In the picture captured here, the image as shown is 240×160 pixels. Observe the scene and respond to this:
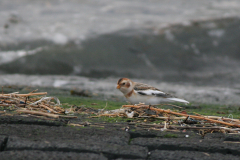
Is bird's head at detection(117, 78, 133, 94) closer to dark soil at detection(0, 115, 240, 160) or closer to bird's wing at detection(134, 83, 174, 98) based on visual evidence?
bird's wing at detection(134, 83, 174, 98)

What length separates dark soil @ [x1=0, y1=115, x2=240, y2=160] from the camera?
2.15m

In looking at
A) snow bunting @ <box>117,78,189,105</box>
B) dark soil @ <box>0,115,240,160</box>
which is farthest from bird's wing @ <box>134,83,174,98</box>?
dark soil @ <box>0,115,240,160</box>

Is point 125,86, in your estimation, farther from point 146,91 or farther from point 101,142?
point 101,142

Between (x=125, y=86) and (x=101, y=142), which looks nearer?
(x=101, y=142)

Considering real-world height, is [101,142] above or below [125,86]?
below

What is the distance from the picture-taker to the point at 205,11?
16688mm

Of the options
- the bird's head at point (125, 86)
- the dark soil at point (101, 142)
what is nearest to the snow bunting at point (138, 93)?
the bird's head at point (125, 86)

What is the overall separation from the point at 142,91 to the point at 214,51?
9.10 metres

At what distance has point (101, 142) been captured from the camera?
2.36 metres

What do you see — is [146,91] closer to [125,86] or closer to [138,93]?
[138,93]

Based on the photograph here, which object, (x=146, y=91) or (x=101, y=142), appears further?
(x=146, y=91)

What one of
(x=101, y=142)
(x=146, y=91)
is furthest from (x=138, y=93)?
(x=101, y=142)

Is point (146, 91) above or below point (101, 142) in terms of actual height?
above

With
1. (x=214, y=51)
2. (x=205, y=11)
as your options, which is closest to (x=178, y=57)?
(x=214, y=51)
